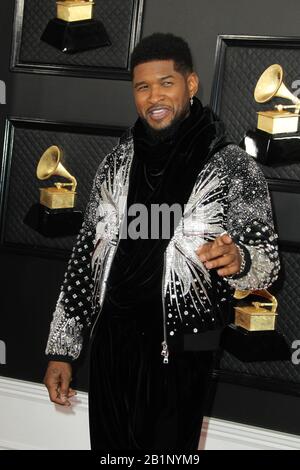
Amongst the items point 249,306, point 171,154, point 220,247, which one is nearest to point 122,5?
point 171,154

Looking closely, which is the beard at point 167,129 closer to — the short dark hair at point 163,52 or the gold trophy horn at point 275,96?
the short dark hair at point 163,52

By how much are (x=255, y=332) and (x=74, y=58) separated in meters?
1.22

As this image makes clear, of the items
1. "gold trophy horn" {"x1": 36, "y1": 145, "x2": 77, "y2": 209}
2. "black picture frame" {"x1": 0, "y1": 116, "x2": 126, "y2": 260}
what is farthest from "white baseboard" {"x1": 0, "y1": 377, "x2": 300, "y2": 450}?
"gold trophy horn" {"x1": 36, "y1": 145, "x2": 77, "y2": 209}

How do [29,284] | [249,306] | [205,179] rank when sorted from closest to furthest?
1. [205,179]
2. [249,306]
3. [29,284]

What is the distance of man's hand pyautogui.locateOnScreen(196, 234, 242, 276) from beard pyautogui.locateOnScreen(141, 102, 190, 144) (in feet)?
1.40

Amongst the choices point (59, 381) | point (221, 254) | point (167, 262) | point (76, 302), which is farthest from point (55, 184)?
point (221, 254)

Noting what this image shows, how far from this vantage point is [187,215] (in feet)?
6.91

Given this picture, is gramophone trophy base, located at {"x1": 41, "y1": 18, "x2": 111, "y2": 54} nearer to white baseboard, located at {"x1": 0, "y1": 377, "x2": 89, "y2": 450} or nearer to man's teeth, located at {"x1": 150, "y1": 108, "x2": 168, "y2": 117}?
man's teeth, located at {"x1": 150, "y1": 108, "x2": 168, "y2": 117}

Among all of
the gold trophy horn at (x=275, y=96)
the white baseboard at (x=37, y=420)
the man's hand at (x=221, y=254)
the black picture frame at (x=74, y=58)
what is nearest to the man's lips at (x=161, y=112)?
the man's hand at (x=221, y=254)

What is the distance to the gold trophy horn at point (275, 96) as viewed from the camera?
2.61 meters

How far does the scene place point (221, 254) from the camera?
1836 millimetres

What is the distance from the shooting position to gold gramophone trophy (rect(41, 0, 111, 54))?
9.26 feet

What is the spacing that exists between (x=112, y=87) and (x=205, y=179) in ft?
3.18
